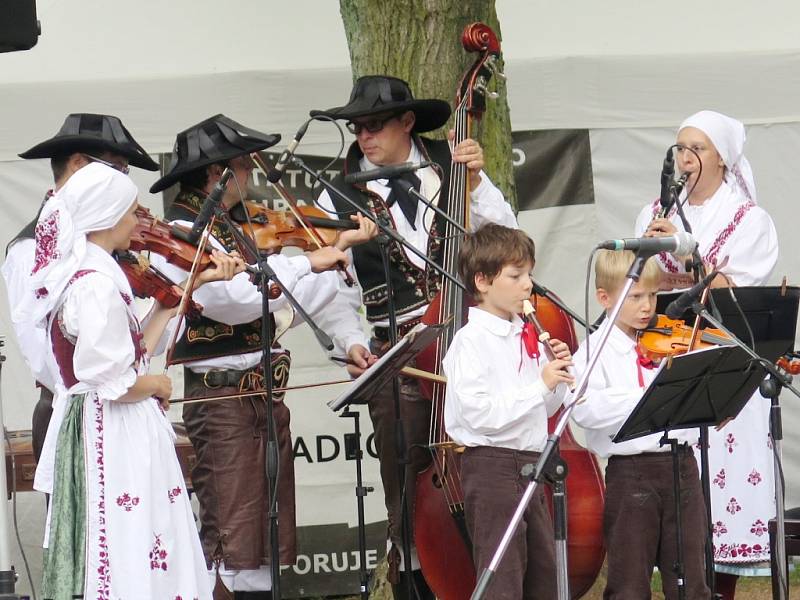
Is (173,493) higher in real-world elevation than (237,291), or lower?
lower

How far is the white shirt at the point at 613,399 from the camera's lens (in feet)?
14.8

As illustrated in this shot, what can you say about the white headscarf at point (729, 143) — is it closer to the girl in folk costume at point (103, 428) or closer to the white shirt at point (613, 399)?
the white shirt at point (613, 399)

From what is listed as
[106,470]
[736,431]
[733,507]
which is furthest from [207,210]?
[733,507]

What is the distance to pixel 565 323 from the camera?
4.75m

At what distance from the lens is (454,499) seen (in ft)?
14.9

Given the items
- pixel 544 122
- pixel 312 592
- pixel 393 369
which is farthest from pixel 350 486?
pixel 393 369

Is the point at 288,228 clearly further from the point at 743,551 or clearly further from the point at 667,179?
the point at 743,551

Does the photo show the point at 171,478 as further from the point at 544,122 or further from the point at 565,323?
the point at 544,122

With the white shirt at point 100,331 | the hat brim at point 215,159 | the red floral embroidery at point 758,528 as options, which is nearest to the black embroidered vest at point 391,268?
the hat brim at point 215,159

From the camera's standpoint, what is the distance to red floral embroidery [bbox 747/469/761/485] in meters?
5.32

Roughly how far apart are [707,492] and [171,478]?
6.19ft

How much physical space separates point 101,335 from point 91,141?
1.37 metres

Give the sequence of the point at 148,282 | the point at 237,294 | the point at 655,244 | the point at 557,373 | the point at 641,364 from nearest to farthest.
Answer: the point at 655,244, the point at 557,373, the point at 148,282, the point at 641,364, the point at 237,294

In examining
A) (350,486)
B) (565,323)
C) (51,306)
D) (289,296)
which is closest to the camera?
(51,306)
